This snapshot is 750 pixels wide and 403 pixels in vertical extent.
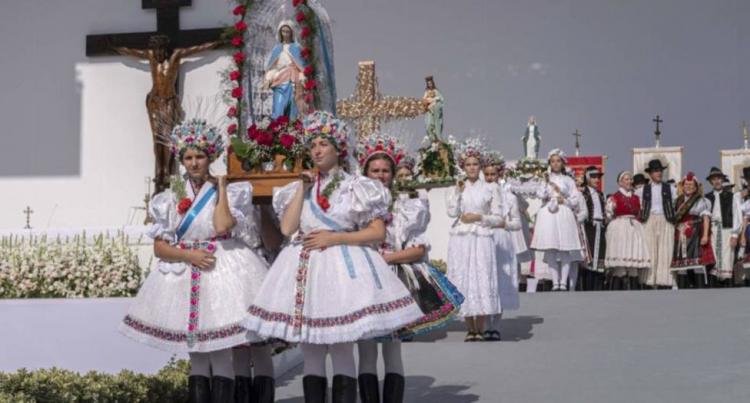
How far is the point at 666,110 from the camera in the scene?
81.1 ft

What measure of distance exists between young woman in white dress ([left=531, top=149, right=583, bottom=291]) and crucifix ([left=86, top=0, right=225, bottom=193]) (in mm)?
4474

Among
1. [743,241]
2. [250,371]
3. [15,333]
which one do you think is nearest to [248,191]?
[250,371]

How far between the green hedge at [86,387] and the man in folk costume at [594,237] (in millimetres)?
9755

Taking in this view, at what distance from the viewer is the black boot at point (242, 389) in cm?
632

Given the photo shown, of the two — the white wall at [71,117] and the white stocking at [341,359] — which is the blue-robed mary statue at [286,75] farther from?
the white stocking at [341,359]

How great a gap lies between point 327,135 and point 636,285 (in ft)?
34.9

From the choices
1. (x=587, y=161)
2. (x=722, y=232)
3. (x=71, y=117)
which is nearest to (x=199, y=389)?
(x=71, y=117)

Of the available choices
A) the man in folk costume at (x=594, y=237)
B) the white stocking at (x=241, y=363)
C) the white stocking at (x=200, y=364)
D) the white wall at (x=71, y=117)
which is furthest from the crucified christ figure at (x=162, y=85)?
the white stocking at (x=200, y=364)

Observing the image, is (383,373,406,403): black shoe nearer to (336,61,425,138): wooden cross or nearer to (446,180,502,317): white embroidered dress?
(446,180,502,317): white embroidered dress

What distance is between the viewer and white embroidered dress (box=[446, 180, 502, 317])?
1005 centimetres

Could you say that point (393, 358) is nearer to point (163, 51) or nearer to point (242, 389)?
point (242, 389)

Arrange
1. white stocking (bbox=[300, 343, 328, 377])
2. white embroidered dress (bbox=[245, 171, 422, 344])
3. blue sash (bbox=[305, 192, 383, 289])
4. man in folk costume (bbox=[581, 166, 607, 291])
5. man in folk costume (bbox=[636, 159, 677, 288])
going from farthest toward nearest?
man in folk costume (bbox=[581, 166, 607, 291])
man in folk costume (bbox=[636, 159, 677, 288])
white stocking (bbox=[300, 343, 328, 377])
blue sash (bbox=[305, 192, 383, 289])
white embroidered dress (bbox=[245, 171, 422, 344])

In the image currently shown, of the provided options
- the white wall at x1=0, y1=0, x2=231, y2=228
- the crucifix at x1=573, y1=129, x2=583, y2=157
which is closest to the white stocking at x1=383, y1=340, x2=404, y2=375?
the white wall at x1=0, y1=0, x2=231, y2=228

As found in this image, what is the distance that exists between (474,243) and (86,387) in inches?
193
